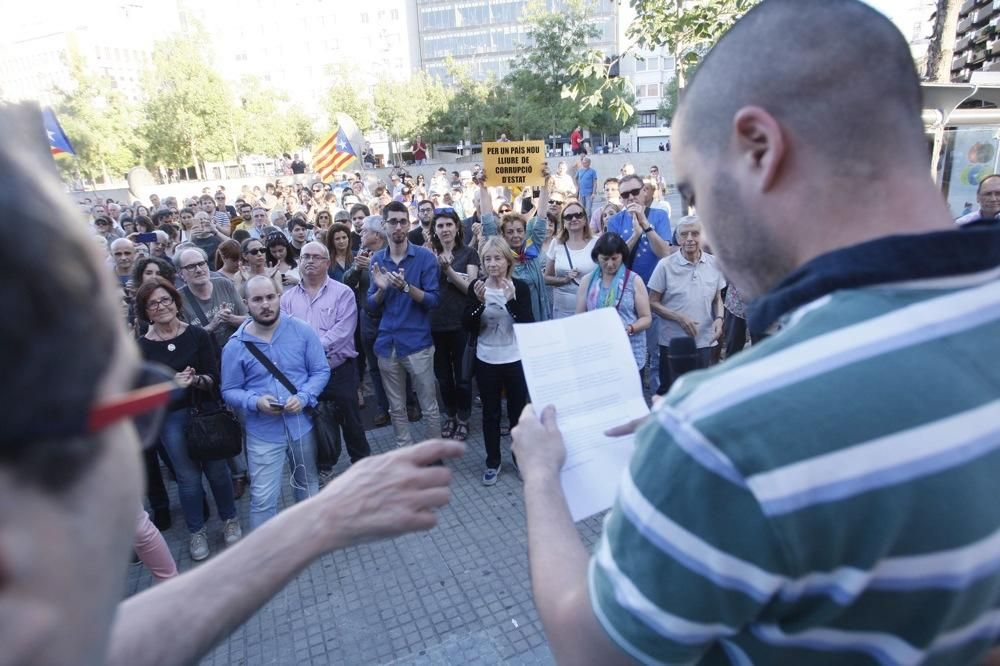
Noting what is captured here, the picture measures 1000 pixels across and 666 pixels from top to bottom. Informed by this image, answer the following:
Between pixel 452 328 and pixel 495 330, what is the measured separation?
0.75 metres

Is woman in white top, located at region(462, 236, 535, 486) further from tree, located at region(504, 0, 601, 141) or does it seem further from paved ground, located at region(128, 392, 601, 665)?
tree, located at region(504, 0, 601, 141)

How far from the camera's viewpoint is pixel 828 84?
3.01ft

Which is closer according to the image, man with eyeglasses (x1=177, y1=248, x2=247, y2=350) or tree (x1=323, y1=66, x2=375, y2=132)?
man with eyeglasses (x1=177, y1=248, x2=247, y2=350)

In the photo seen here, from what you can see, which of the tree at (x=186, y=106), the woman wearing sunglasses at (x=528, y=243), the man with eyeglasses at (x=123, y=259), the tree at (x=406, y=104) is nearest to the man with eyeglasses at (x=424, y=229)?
the woman wearing sunglasses at (x=528, y=243)

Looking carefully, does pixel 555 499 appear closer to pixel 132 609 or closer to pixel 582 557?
pixel 582 557

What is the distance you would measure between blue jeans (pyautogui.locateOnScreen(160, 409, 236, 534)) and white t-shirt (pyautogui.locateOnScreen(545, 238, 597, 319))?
3.11m

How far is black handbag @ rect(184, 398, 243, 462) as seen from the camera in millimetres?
3920

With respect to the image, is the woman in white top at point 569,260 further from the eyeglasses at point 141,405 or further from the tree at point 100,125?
the tree at point 100,125

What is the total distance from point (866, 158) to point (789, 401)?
16.4 inches

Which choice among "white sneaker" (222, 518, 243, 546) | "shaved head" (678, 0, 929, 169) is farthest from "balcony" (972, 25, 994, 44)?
"white sneaker" (222, 518, 243, 546)

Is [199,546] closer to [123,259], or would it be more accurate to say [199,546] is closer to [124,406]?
[123,259]

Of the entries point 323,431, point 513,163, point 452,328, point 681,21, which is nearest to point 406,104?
point 513,163

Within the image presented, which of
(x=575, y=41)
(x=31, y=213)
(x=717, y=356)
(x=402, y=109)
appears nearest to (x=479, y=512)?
(x=717, y=356)

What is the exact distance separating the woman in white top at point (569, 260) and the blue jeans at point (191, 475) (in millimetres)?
3113
